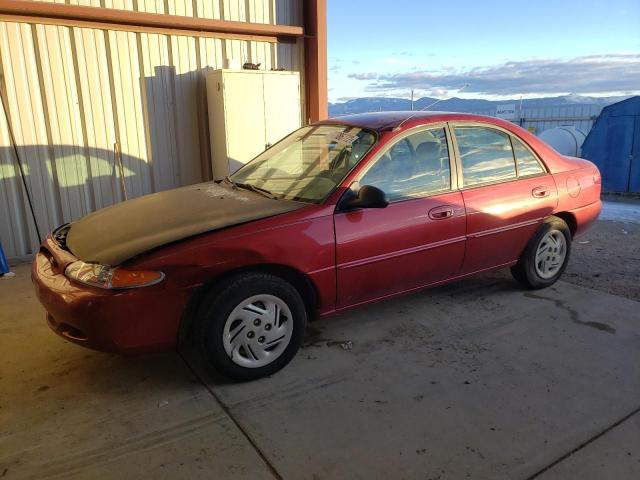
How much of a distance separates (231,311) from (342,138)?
1.63 metres

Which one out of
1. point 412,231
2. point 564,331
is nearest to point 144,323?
point 412,231

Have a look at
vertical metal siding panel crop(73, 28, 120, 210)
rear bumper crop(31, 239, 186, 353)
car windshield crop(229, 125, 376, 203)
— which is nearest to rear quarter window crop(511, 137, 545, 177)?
car windshield crop(229, 125, 376, 203)

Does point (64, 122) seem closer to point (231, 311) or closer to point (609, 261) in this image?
point (231, 311)

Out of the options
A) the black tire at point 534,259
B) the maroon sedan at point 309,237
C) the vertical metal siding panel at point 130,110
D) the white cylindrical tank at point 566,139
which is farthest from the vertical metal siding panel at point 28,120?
the white cylindrical tank at point 566,139

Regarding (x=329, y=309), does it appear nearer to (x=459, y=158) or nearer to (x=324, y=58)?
(x=459, y=158)

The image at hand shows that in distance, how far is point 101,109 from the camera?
241 inches

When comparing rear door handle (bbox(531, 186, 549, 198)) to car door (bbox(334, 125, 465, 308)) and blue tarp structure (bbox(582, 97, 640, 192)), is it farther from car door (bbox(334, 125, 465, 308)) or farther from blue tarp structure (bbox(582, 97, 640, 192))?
blue tarp structure (bbox(582, 97, 640, 192))

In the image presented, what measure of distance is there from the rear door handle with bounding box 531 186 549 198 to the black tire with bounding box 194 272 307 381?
2.34 m

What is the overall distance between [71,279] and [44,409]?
2.50 ft

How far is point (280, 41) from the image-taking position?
7.40 metres

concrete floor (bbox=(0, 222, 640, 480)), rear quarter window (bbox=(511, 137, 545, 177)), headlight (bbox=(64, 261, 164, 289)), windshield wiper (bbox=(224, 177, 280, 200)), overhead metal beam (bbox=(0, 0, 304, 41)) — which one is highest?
overhead metal beam (bbox=(0, 0, 304, 41))

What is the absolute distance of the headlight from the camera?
2633 mm

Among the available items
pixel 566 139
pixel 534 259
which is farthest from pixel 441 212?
pixel 566 139

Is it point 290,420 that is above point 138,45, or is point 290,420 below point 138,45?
below
